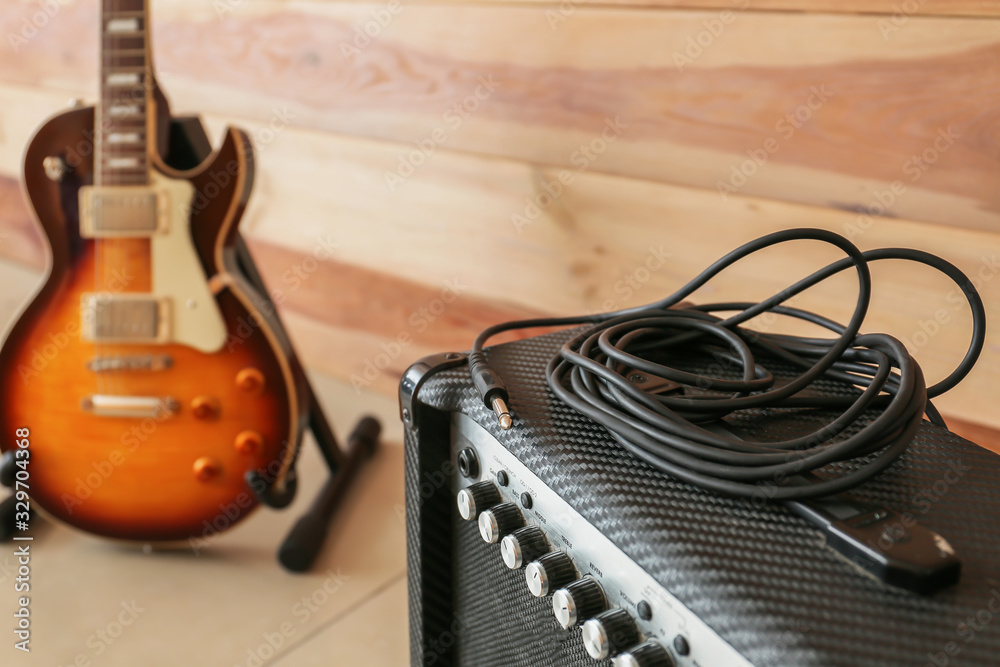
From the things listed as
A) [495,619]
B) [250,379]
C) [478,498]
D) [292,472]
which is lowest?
[292,472]

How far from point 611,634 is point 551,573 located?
6 centimetres

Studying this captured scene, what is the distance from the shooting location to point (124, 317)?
3.22ft

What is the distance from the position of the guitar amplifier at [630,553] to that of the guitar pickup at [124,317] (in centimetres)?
50

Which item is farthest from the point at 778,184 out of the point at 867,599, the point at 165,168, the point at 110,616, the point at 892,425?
the point at 110,616

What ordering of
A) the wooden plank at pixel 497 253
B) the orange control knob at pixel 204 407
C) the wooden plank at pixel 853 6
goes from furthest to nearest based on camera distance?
the orange control knob at pixel 204 407 → the wooden plank at pixel 497 253 → the wooden plank at pixel 853 6

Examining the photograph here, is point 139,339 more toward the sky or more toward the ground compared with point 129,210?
more toward the ground

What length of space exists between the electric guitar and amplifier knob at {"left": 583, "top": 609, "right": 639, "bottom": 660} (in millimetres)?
640

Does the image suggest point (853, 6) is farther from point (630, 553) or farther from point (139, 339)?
point (139, 339)

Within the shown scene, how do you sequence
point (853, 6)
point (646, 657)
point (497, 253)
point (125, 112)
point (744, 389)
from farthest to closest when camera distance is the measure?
point (497, 253) < point (125, 112) < point (853, 6) < point (744, 389) < point (646, 657)

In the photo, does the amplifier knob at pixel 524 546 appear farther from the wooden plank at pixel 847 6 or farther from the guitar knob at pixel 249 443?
the wooden plank at pixel 847 6

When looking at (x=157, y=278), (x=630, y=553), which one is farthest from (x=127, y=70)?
(x=630, y=553)

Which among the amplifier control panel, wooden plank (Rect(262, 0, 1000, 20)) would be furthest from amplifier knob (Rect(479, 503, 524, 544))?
wooden plank (Rect(262, 0, 1000, 20))

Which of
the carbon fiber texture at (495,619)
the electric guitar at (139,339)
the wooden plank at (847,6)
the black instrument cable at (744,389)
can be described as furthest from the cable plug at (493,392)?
the wooden plank at (847,6)

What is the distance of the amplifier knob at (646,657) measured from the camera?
0.44 meters
